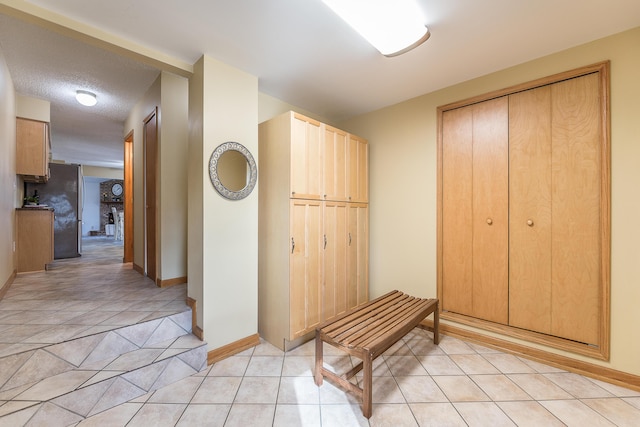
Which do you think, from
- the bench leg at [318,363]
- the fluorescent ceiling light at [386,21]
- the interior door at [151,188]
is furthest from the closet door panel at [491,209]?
the interior door at [151,188]

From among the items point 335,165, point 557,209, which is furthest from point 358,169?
point 557,209

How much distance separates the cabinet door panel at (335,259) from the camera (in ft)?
9.12

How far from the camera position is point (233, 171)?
2.41 meters

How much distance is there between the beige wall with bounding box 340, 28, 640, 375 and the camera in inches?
75.4

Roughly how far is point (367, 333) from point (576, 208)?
79.0 inches

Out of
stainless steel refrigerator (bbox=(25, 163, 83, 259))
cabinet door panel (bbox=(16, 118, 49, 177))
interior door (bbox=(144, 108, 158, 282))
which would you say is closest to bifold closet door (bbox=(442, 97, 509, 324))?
interior door (bbox=(144, 108, 158, 282))

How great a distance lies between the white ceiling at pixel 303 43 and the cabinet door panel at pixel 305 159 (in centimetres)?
53

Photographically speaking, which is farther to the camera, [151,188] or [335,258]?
[151,188]

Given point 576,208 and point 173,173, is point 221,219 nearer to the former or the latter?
point 173,173

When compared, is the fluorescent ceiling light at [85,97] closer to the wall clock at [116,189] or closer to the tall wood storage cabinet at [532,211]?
the tall wood storage cabinet at [532,211]

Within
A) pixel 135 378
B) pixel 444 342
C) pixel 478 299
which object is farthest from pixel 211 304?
pixel 478 299

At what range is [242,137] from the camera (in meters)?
2.42

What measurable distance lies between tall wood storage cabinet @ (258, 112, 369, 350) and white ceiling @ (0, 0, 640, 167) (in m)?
0.53

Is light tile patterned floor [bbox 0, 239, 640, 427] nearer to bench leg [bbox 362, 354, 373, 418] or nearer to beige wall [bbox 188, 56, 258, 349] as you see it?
bench leg [bbox 362, 354, 373, 418]
